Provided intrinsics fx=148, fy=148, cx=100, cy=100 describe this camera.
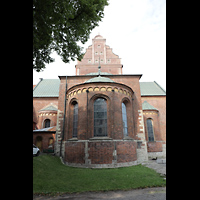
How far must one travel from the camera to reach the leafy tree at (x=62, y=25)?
534cm

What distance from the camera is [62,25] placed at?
22.4ft

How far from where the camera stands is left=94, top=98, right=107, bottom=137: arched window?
12697mm

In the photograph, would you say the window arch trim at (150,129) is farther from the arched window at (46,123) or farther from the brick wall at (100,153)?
the arched window at (46,123)

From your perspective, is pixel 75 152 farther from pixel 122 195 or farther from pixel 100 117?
pixel 122 195

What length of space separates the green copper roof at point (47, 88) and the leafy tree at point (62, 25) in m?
16.1

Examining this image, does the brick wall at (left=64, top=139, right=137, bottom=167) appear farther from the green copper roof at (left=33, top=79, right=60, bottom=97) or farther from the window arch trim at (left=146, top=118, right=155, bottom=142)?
the green copper roof at (left=33, top=79, right=60, bottom=97)

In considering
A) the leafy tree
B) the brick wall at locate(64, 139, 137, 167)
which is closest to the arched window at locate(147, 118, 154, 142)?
the brick wall at locate(64, 139, 137, 167)

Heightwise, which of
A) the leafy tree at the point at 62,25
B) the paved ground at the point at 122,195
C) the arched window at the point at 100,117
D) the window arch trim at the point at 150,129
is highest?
the leafy tree at the point at 62,25

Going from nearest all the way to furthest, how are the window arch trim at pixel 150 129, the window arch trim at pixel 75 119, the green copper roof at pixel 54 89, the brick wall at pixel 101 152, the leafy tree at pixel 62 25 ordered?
the leafy tree at pixel 62 25 < the brick wall at pixel 101 152 < the window arch trim at pixel 75 119 < the window arch trim at pixel 150 129 < the green copper roof at pixel 54 89

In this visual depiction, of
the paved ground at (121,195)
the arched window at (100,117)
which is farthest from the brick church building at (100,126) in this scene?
the paved ground at (121,195)

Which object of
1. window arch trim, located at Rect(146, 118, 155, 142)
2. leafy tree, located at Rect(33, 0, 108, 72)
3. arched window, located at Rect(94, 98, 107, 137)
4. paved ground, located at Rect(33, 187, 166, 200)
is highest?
leafy tree, located at Rect(33, 0, 108, 72)

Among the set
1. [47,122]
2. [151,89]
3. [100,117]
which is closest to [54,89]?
[47,122]

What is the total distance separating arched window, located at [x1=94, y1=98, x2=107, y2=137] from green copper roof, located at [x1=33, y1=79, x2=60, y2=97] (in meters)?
11.8
